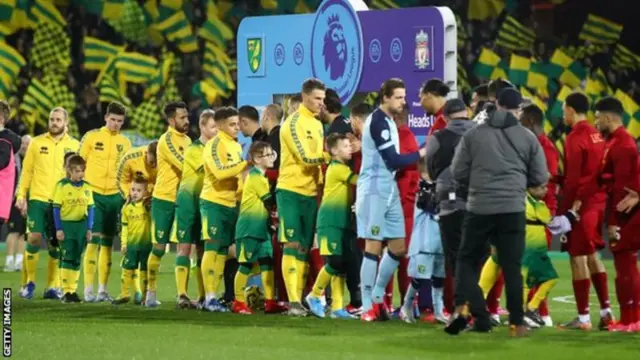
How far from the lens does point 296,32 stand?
1658 centimetres

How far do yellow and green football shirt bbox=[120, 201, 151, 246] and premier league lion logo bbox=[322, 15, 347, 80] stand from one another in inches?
93.2

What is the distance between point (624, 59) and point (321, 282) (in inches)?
599

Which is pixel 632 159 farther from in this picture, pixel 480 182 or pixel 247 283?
pixel 247 283

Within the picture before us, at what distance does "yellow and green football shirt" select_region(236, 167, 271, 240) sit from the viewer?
558 inches

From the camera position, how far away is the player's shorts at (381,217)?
1318 centimetres

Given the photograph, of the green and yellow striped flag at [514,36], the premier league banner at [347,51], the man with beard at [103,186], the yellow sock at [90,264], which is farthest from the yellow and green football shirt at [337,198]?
the green and yellow striped flag at [514,36]

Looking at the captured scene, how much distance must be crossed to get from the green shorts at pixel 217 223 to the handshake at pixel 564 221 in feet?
10.3

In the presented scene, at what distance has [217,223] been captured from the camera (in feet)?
47.2

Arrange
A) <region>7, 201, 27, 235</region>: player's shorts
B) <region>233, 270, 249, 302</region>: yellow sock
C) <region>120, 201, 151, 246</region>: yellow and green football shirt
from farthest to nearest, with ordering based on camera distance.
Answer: <region>7, 201, 27, 235</region>: player's shorts < <region>120, 201, 151, 246</region>: yellow and green football shirt < <region>233, 270, 249, 302</region>: yellow sock

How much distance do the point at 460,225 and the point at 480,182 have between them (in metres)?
0.85

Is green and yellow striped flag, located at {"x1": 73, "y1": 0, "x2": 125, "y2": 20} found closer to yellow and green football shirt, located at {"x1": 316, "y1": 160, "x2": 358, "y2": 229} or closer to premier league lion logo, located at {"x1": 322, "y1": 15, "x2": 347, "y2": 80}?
premier league lion logo, located at {"x1": 322, "y1": 15, "x2": 347, "y2": 80}

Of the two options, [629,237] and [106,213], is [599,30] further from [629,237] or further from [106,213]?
[629,237]

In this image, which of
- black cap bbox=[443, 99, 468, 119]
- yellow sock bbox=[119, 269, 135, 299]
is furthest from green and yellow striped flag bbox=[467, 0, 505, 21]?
black cap bbox=[443, 99, 468, 119]

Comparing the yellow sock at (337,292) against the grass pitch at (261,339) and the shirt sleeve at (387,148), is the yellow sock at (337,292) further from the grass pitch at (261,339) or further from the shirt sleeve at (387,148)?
the shirt sleeve at (387,148)
